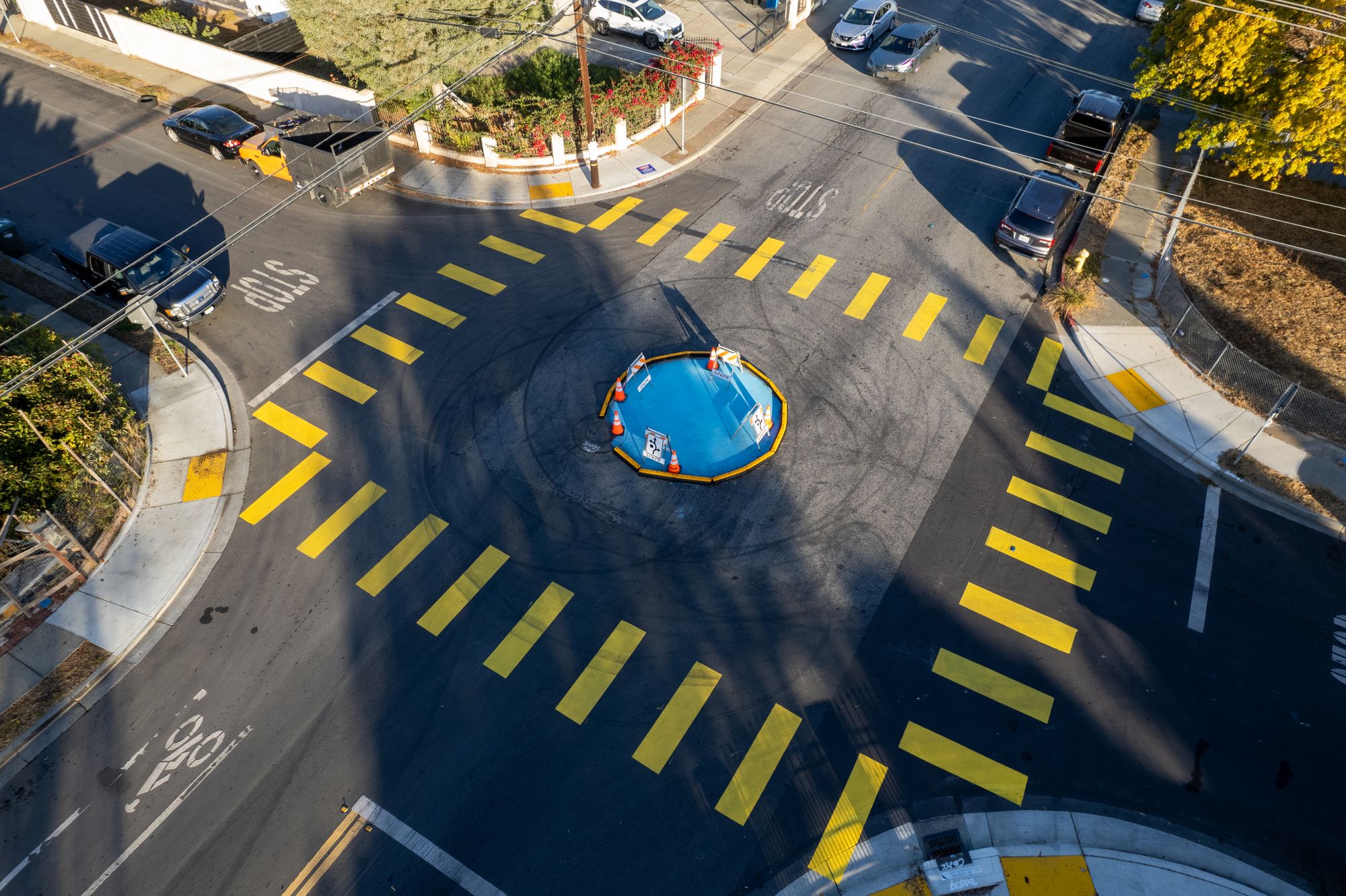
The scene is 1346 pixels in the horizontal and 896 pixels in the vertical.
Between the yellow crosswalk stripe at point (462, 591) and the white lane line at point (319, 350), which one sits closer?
the yellow crosswalk stripe at point (462, 591)

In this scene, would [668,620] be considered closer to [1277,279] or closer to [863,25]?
[1277,279]

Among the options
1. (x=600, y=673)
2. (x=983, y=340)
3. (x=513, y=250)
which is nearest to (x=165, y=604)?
(x=600, y=673)

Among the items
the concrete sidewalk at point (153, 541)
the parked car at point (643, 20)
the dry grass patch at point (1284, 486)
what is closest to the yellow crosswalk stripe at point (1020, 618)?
the dry grass patch at point (1284, 486)

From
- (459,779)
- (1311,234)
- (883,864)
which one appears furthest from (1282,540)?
(459,779)

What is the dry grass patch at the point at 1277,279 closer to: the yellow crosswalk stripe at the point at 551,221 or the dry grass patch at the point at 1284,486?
the dry grass patch at the point at 1284,486

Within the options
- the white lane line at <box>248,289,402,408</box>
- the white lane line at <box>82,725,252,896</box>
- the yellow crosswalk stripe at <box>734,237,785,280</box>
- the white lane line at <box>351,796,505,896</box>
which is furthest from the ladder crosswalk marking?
the yellow crosswalk stripe at <box>734,237,785,280</box>

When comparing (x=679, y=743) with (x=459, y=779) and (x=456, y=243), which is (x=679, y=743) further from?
(x=456, y=243)

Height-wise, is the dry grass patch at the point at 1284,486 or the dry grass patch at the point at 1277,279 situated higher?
the dry grass patch at the point at 1277,279
